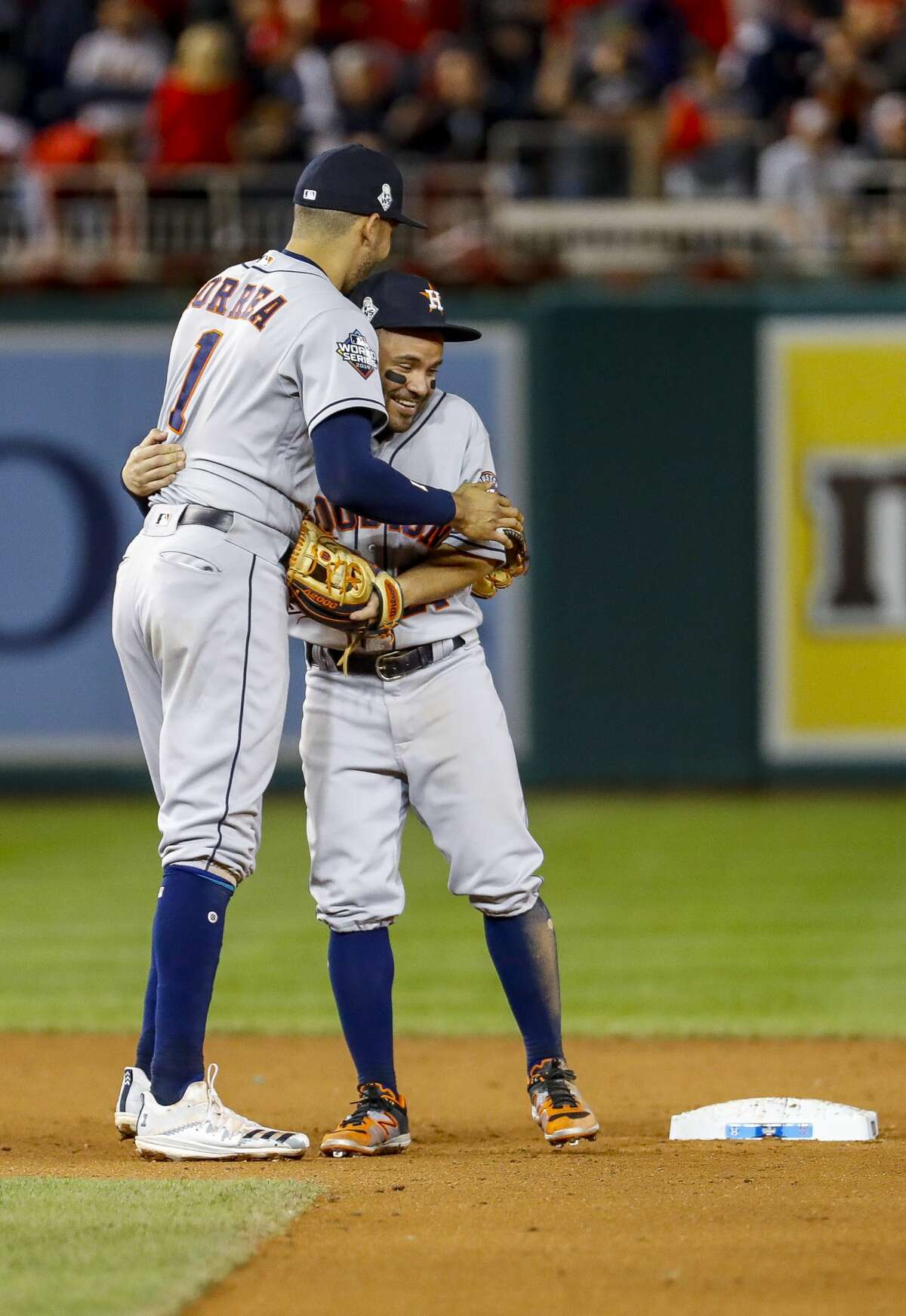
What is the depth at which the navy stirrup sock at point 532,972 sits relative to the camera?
4.32 metres

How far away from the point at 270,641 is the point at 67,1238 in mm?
1304

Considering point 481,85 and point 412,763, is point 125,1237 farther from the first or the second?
point 481,85

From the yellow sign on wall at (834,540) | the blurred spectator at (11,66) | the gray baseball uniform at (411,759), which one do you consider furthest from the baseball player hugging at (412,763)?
the blurred spectator at (11,66)

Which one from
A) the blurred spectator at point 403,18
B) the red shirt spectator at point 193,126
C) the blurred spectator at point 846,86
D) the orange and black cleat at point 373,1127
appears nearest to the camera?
the orange and black cleat at point 373,1127

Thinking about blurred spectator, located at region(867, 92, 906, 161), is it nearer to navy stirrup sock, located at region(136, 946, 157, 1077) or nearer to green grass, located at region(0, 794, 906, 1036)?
green grass, located at region(0, 794, 906, 1036)

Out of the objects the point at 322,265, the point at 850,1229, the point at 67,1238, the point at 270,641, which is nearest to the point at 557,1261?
the point at 850,1229

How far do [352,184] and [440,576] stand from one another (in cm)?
83

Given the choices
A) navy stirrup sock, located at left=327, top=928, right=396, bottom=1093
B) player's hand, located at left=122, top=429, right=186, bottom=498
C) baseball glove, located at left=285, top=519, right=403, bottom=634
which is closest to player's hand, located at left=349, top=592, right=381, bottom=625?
baseball glove, located at left=285, top=519, right=403, bottom=634

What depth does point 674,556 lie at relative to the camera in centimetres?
1169

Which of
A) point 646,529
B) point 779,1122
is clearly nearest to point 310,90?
point 646,529

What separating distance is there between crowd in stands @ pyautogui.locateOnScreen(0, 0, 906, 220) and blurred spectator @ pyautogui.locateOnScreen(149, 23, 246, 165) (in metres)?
0.01

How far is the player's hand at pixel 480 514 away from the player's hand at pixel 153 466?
581 mm

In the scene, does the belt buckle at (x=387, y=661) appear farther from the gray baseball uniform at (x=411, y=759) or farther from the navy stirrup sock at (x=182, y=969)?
the navy stirrup sock at (x=182, y=969)

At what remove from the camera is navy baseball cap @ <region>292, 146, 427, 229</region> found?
4.13 meters
